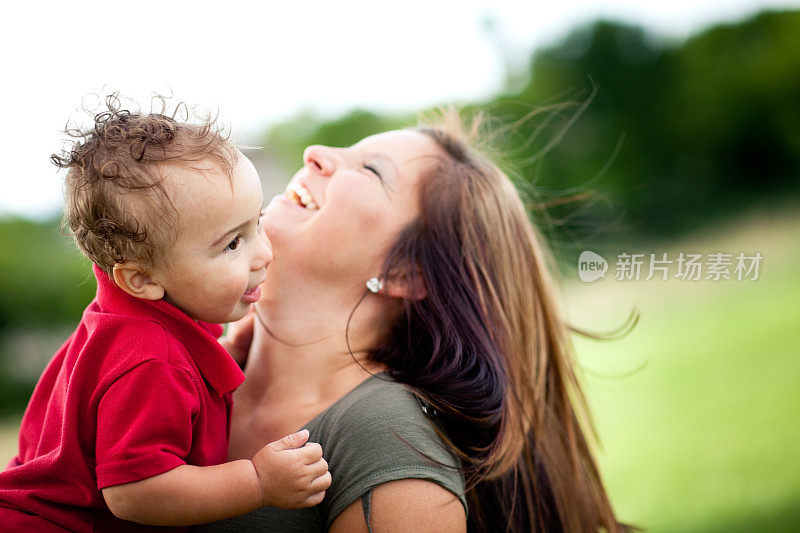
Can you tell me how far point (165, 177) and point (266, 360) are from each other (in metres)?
0.88

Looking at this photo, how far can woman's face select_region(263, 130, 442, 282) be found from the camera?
229 cm

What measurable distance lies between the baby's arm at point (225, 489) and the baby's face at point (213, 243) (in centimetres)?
36

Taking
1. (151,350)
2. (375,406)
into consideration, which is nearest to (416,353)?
(375,406)

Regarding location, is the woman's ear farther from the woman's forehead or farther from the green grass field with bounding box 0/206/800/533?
the green grass field with bounding box 0/206/800/533

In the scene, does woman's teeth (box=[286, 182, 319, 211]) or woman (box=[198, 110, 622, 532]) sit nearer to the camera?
woman (box=[198, 110, 622, 532])

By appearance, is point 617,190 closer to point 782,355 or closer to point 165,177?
point 782,355

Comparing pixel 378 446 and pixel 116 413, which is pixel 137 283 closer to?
pixel 116 413

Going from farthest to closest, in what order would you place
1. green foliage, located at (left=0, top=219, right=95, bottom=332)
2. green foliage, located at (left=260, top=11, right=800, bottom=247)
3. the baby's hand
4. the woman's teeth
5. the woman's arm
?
1. green foliage, located at (left=260, top=11, right=800, bottom=247)
2. green foliage, located at (left=0, top=219, right=95, bottom=332)
3. the woman's teeth
4. the woman's arm
5. the baby's hand

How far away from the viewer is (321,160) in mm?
2471

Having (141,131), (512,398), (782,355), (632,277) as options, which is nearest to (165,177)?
(141,131)

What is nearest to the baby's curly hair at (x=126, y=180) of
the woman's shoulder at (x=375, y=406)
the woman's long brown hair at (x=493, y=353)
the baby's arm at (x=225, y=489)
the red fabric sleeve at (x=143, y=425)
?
the red fabric sleeve at (x=143, y=425)

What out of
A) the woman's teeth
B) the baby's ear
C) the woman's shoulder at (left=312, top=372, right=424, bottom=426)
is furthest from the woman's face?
the baby's ear

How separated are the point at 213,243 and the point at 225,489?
521mm

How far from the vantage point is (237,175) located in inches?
65.6
